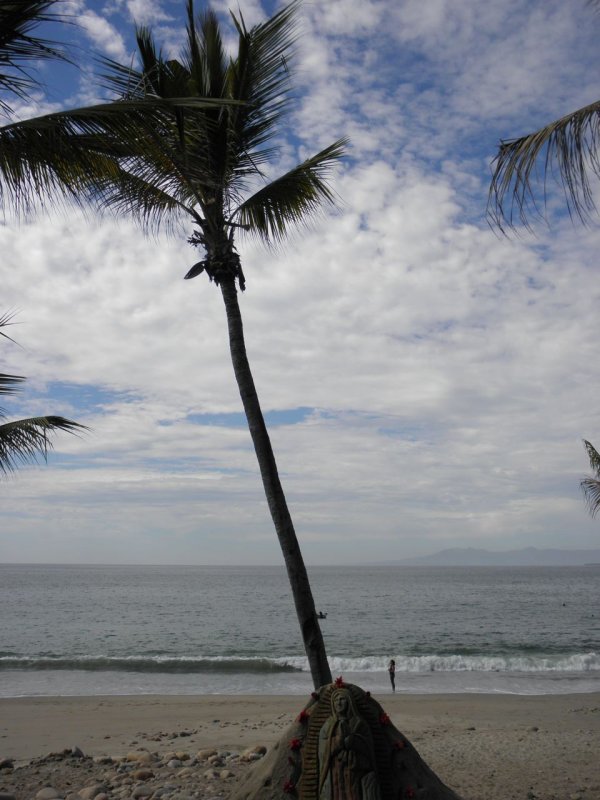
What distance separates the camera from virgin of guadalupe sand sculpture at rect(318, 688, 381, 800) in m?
5.19

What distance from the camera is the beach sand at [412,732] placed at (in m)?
9.59

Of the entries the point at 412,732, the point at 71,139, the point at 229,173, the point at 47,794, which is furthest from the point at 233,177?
the point at 412,732

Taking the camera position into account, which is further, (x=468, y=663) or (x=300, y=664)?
(x=300, y=664)

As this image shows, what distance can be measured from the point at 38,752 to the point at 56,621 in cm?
3794

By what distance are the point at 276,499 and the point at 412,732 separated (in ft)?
31.6

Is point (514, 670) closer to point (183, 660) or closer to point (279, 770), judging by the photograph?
point (183, 660)

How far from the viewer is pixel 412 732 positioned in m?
14.4

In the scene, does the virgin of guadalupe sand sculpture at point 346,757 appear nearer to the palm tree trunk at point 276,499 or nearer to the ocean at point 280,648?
the palm tree trunk at point 276,499

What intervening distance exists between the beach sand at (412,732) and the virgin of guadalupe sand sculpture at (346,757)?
3249mm

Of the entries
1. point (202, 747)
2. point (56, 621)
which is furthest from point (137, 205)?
point (56, 621)

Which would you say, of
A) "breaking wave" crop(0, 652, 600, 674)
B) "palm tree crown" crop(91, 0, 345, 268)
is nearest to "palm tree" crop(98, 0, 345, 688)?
"palm tree crown" crop(91, 0, 345, 268)

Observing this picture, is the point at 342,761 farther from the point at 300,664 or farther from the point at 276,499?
the point at 300,664

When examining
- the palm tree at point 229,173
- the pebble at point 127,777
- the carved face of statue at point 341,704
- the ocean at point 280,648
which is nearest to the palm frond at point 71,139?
the palm tree at point 229,173

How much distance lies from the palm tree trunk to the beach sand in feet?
7.94
